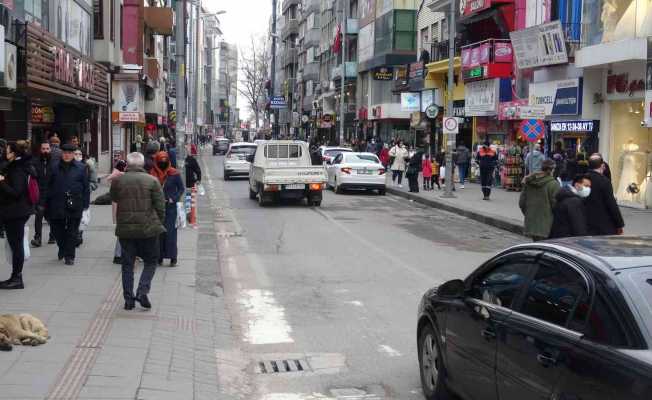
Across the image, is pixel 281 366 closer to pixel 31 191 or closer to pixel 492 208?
pixel 31 191

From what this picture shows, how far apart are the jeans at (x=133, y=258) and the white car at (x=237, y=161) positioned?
28949 mm

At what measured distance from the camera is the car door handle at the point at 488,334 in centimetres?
518

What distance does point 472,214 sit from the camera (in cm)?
2234

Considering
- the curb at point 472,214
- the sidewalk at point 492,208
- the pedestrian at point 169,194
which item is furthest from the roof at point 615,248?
the curb at point 472,214

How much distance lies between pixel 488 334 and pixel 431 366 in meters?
1.22

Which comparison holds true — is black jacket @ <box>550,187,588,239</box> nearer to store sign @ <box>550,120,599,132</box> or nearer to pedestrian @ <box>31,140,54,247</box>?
pedestrian @ <box>31,140,54,247</box>

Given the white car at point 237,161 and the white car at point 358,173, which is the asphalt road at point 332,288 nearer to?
the white car at point 358,173

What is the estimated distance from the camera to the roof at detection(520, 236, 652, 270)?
4418mm

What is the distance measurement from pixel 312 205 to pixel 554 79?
380 inches

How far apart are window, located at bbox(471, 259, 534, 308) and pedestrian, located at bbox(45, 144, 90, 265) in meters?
7.49

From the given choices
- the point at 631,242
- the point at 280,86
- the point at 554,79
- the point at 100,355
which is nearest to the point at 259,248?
the point at 100,355

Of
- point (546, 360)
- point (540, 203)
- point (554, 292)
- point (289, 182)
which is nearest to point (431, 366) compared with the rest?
point (554, 292)

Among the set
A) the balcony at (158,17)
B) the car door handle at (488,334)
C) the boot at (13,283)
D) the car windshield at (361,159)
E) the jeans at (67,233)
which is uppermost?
the balcony at (158,17)

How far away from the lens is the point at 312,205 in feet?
80.2
